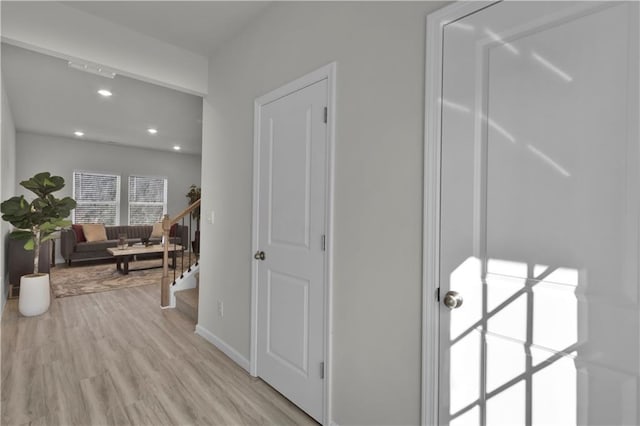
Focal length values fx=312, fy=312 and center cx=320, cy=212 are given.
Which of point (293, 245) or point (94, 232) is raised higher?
point (293, 245)

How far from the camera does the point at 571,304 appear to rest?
1.00 meters

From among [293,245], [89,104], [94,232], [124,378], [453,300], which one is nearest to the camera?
[453,300]

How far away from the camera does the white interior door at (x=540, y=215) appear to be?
0.92 metres

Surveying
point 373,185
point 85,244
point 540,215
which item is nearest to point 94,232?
point 85,244

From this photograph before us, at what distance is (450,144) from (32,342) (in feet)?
12.7

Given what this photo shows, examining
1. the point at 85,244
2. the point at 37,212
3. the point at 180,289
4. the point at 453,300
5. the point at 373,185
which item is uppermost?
the point at 373,185

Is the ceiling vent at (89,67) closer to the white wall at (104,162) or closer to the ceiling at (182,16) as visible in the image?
the ceiling at (182,16)

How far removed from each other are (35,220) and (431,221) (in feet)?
15.1

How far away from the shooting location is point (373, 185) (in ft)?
5.17

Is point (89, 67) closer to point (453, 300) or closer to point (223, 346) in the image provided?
point (223, 346)

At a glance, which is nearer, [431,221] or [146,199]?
[431,221]

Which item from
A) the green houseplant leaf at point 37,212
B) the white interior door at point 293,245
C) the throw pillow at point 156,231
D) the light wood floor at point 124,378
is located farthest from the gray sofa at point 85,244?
the white interior door at point 293,245

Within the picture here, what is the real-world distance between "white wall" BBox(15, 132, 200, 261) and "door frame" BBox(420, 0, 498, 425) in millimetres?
8183

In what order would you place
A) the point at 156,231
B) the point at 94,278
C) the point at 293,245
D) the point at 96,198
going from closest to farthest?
the point at 293,245 < the point at 94,278 < the point at 96,198 < the point at 156,231
